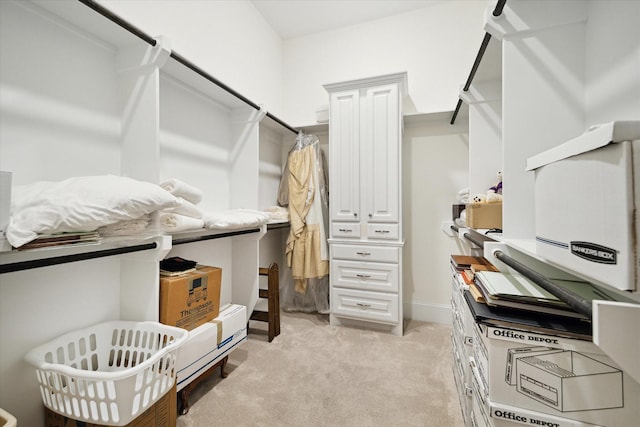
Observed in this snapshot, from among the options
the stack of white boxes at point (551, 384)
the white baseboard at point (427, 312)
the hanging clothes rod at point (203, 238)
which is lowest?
the white baseboard at point (427, 312)

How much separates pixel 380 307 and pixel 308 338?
666 millimetres

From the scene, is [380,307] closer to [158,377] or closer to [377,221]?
[377,221]

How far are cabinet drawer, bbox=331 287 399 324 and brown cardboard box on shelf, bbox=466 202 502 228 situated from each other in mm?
1172

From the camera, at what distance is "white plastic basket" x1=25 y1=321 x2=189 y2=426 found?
94 centimetres

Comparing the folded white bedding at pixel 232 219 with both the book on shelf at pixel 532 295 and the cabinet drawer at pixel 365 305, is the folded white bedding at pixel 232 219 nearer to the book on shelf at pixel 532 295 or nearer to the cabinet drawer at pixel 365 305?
the cabinet drawer at pixel 365 305

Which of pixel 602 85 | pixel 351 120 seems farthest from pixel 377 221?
pixel 602 85

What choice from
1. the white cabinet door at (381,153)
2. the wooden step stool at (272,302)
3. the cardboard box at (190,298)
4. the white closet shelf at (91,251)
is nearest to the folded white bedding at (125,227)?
the white closet shelf at (91,251)

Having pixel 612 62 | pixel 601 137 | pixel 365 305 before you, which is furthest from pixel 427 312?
pixel 601 137

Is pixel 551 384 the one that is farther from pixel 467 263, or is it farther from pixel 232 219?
pixel 232 219

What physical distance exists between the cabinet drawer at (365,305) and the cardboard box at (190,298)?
118 cm

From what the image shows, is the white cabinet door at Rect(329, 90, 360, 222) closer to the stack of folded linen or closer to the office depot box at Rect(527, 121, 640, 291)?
the stack of folded linen

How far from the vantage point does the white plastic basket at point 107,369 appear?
0.94 meters

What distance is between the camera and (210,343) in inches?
60.1

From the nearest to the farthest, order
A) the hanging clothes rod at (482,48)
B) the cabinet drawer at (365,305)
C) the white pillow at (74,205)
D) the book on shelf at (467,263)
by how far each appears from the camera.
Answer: the white pillow at (74,205) → the hanging clothes rod at (482,48) → the book on shelf at (467,263) → the cabinet drawer at (365,305)
